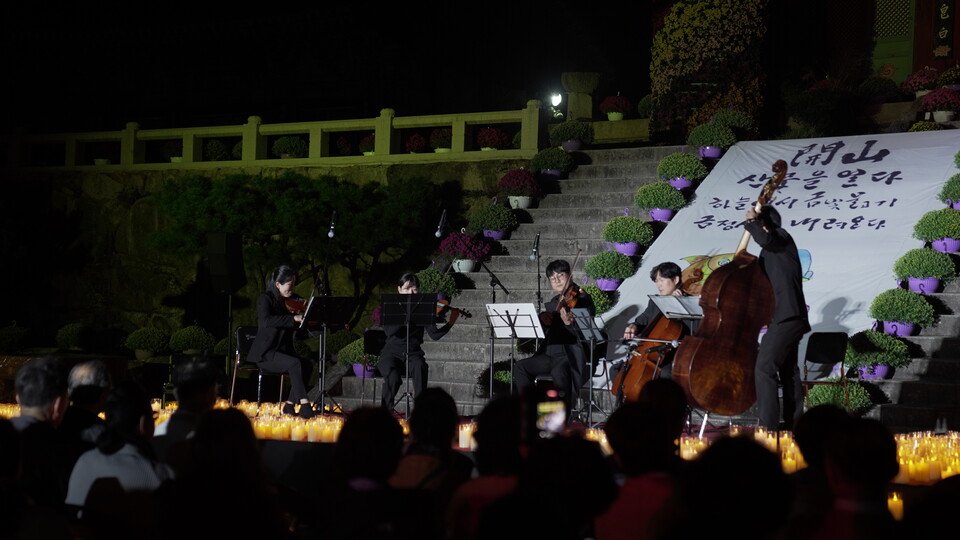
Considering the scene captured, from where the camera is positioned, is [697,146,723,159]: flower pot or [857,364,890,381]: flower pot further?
[697,146,723,159]: flower pot

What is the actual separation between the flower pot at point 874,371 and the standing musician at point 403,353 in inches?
147

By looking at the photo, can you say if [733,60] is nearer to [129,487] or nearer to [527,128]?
[527,128]

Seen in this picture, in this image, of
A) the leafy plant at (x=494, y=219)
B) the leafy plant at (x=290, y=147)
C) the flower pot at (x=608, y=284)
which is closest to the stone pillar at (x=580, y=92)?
the leafy plant at (x=290, y=147)

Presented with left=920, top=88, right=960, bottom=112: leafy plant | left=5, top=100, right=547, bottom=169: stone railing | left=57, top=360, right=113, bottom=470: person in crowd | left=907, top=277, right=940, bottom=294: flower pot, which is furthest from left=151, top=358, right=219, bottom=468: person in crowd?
left=920, top=88, right=960, bottom=112: leafy plant

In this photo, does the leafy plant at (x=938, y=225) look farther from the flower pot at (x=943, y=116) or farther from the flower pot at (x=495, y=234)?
the flower pot at (x=495, y=234)

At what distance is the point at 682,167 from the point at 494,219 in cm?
248

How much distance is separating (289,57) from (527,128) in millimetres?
8263

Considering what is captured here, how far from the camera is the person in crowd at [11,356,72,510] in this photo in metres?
3.88

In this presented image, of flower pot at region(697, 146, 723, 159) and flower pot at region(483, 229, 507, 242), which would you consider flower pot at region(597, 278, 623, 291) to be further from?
flower pot at region(697, 146, 723, 159)

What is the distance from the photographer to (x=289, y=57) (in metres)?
20.4

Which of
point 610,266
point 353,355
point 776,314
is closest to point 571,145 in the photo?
point 610,266

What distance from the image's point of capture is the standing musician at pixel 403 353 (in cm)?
939

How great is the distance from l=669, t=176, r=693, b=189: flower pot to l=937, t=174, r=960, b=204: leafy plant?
2.96 meters

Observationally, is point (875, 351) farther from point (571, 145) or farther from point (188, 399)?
point (188, 399)
